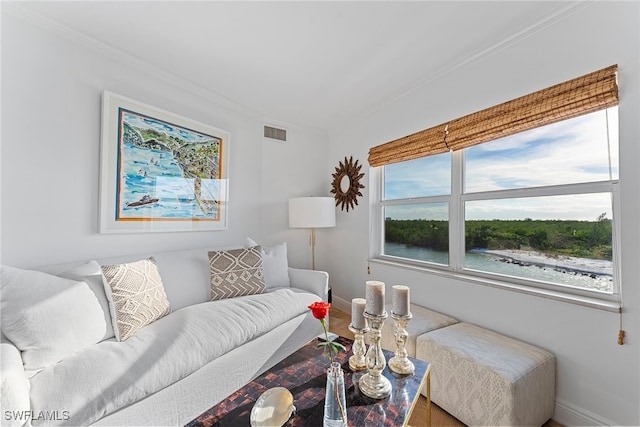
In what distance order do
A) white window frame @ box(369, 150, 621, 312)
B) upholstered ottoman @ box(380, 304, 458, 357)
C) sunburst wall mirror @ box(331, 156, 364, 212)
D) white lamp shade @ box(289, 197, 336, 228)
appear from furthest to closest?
sunburst wall mirror @ box(331, 156, 364, 212), white lamp shade @ box(289, 197, 336, 228), upholstered ottoman @ box(380, 304, 458, 357), white window frame @ box(369, 150, 621, 312)

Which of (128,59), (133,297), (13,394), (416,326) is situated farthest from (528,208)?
(128,59)

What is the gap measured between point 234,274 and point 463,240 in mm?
1951

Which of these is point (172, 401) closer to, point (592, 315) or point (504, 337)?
point (504, 337)

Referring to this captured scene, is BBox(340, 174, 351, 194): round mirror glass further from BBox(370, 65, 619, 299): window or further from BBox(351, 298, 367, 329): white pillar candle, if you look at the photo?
BBox(351, 298, 367, 329): white pillar candle

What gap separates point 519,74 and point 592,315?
1.54 meters

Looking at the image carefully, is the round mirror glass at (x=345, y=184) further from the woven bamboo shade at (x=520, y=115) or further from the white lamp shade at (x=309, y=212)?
the woven bamboo shade at (x=520, y=115)

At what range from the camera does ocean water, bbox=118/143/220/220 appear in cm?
201

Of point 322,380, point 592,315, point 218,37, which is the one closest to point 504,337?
point 592,315

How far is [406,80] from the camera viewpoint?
2.35 metres

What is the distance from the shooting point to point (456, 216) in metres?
2.23

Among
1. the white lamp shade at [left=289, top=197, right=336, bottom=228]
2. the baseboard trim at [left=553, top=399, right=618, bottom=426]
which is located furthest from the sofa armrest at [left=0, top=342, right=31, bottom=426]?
the baseboard trim at [left=553, top=399, right=618, bottom=426]

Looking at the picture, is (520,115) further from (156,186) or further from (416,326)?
(156,186)

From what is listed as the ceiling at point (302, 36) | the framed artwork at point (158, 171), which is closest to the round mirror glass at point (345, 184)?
the ceiling at point (302, 36)

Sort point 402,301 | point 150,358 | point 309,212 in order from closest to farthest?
point 402,301 → point 150,358 → point 309,212
